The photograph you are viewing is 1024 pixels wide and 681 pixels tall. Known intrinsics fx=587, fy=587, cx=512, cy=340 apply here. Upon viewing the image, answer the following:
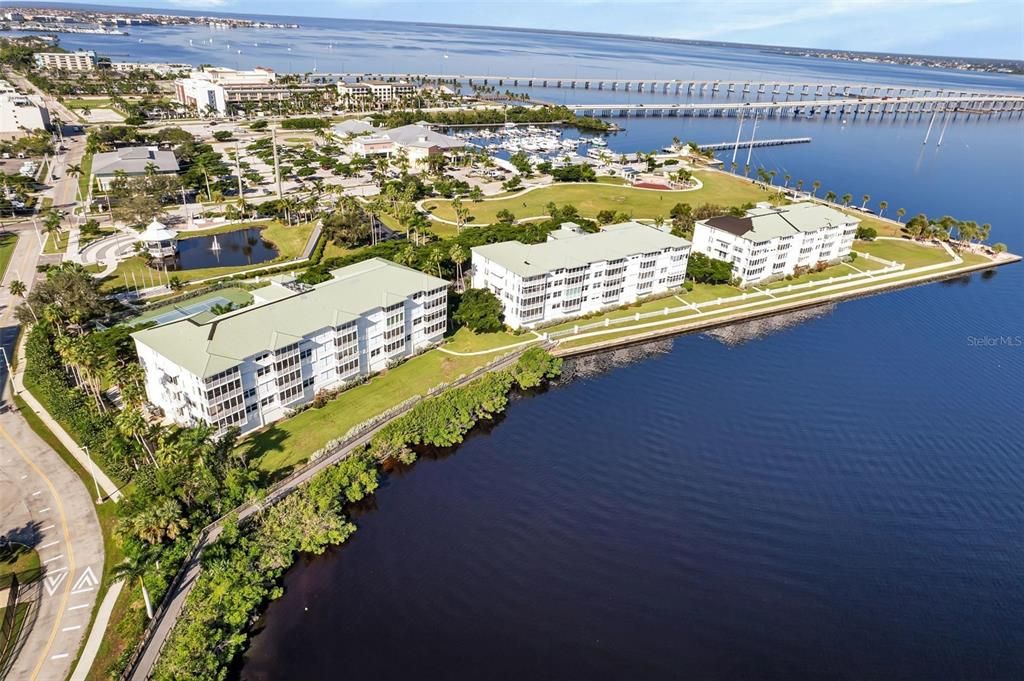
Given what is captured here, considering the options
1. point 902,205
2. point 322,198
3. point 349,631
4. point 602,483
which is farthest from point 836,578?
point 902,205

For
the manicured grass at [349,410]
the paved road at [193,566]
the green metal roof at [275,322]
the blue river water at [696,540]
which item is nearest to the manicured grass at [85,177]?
the green metal roof at [275,322]

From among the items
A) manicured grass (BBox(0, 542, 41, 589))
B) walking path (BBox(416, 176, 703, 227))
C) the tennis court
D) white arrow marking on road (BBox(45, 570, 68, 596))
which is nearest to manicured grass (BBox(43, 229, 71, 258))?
the tennis court

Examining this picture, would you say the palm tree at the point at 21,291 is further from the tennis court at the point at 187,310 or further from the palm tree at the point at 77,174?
the palm tree at the point at 77,174

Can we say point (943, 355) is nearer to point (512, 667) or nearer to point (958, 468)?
point (958, 468)

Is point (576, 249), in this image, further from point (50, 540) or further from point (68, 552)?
point (50, 540)

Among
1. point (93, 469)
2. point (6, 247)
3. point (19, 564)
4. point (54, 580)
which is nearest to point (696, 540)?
point (54, 580)

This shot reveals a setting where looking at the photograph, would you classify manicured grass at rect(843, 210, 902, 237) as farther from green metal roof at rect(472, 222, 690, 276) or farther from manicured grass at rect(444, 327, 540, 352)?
manicured grass at rect(444, 327, 540, 352)
